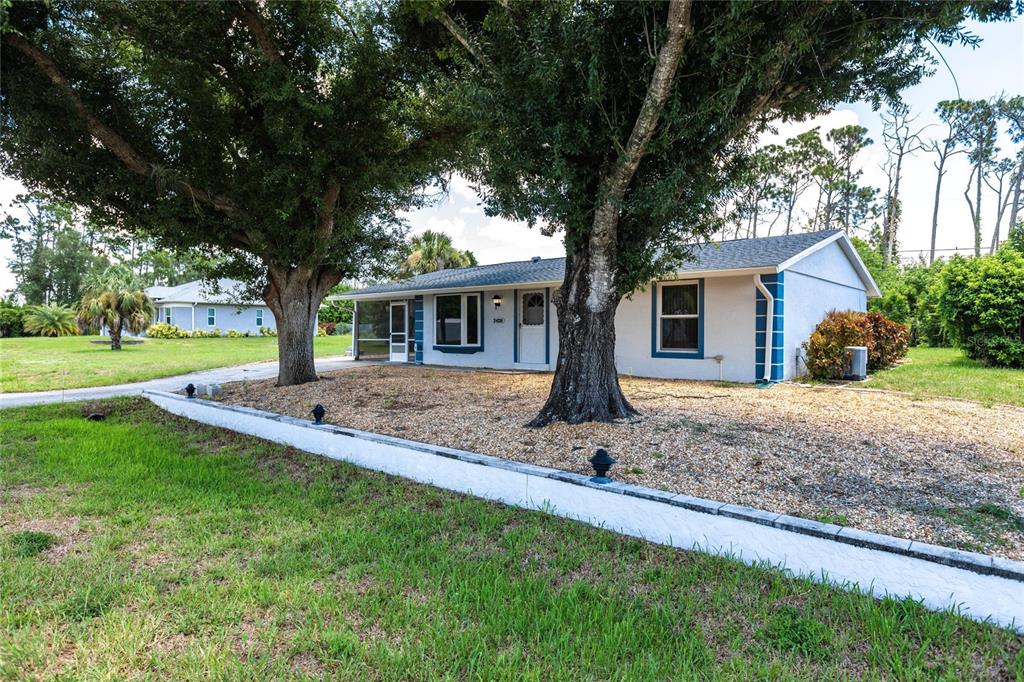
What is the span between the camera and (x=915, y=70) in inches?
219

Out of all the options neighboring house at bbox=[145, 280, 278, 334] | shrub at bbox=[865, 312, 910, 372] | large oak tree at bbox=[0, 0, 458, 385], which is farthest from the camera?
neighboring house at bbox=[145, 280, 278, 334]

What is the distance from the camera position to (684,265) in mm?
10391

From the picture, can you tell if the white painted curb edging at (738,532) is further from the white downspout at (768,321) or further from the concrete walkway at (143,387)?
the concrete walkway at (143,387)

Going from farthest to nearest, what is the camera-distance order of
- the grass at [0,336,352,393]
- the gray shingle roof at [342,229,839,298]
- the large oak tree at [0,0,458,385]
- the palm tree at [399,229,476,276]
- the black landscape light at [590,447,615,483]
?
1. the palm tree at [399,229,476,276]
2. the grass at [0,336,352,393]
3. the gray shingle roof at [342,229,839,298]
4. the large oak tree at [0,0,458,385]
5. the black landscape light at [590,447,615,483]

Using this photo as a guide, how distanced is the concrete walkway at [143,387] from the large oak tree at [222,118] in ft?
11.8

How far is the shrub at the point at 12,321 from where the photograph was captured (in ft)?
94.5

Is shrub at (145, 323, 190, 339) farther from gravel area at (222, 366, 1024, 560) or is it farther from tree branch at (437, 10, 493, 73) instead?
tree branch at (437, 10, 493, 73)

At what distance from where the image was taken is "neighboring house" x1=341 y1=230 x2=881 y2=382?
9.95 metres

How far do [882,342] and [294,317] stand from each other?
42.3 ft

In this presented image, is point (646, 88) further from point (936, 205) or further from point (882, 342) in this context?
point (936, 205)

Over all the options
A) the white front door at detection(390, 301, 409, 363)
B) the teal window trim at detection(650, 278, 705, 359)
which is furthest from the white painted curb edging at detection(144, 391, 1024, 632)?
the white front door at detection(390, 301, 409, 363)

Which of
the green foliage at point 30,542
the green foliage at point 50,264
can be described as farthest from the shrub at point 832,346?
the green foliage at point 50,264

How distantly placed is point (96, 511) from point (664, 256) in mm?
6107

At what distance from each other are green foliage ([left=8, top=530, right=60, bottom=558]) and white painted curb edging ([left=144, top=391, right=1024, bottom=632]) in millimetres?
2451
